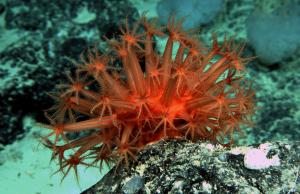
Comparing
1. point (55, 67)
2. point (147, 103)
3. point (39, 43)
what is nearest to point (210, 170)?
point (147, 103)

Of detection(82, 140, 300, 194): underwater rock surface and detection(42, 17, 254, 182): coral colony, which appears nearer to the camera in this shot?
detection(82, 140, 300, 194): underwater rock surface

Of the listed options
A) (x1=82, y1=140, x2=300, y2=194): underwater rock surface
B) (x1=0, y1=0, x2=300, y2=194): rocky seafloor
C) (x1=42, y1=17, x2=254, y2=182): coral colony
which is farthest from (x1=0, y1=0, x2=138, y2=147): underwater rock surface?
(x1=82, y1=140, x2=300, y2=194): underwater rock surface

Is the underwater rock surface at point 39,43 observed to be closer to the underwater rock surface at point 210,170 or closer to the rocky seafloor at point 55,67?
the rocky seafloor at point 55,67

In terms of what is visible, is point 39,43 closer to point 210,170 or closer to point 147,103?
point 147,103

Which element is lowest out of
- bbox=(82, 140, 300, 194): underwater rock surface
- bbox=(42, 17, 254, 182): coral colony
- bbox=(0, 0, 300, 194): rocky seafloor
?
bbox=(82, 140, 300, 194): underwater rock surface

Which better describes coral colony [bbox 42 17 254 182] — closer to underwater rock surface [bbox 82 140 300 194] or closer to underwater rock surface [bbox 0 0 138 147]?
underwater rock surface [bbox 82 140 300 194]

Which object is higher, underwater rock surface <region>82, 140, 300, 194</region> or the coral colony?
the coral colony

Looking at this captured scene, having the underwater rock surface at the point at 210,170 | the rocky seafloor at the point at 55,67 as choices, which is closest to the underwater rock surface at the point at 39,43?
the rocky seafloor at the point at 55,67

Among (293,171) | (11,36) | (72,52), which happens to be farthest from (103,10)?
(293,171)
